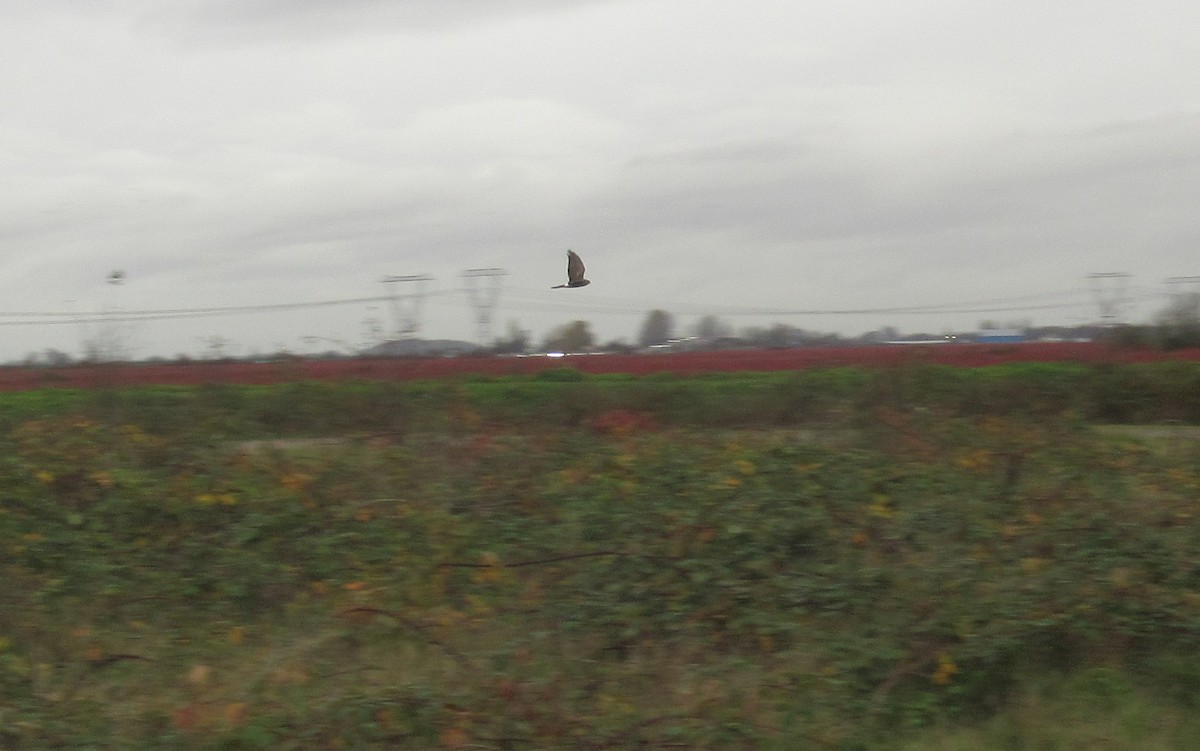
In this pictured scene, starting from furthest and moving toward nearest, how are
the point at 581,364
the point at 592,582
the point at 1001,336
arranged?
the point at 1001,336 < the point at 581,364 < the point at 592,582

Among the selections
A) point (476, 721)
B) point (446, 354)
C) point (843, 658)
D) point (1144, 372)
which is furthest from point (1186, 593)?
point (446, 354)

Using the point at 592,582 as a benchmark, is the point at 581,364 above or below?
above

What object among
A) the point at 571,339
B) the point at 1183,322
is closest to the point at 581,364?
the point at 571,339

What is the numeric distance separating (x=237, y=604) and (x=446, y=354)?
7909 mm

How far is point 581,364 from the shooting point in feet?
51.3

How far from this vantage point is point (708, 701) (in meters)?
6.12

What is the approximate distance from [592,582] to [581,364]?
801cm

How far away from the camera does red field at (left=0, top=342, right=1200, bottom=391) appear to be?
44.6 ft

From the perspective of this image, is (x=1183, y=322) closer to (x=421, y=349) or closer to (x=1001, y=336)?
(x=1001, y=336)

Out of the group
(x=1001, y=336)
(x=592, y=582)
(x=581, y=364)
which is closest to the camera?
(x=592, y=582)

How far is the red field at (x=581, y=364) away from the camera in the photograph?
1359cm

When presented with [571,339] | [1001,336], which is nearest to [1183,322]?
[1001,336]

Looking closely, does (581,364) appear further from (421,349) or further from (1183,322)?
(1183,322)

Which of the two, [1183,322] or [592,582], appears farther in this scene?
[1183,322]
